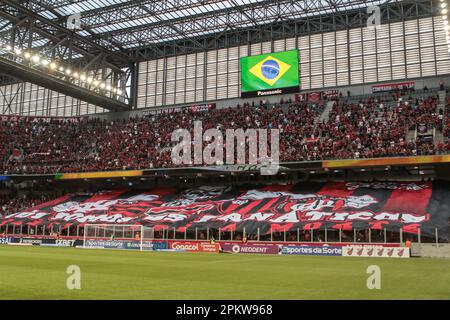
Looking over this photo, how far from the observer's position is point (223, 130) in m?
55.9

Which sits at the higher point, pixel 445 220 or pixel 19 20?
pixel 19 20

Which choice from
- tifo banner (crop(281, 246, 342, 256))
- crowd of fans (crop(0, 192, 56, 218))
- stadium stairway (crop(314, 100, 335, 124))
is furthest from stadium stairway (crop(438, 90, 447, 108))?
crowd of fans (crop(0, 192, 56, 218))

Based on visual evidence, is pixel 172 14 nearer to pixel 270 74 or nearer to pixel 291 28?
pixel 270 74

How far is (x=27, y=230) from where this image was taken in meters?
50.5

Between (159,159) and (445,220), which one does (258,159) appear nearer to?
(159,159)

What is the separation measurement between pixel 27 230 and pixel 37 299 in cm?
4423

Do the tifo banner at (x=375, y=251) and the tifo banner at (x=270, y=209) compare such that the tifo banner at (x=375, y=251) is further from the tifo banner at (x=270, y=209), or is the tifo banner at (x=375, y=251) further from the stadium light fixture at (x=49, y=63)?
the stadium light fixture at (x=49, y=63)

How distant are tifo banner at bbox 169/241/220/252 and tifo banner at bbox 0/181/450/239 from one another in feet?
5.00

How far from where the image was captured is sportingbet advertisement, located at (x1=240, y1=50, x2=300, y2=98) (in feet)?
187

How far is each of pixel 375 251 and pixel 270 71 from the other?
3069cm

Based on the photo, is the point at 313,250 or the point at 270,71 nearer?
the point at 313,250

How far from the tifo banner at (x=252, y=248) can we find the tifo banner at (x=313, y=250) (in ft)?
2.54

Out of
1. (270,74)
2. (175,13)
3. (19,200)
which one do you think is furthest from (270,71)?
(19,200)
